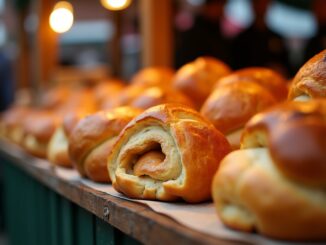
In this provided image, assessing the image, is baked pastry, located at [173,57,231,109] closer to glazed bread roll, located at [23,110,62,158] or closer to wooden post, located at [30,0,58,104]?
glazed bread roll, located at [23,110,62,158]

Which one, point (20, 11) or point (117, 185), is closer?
point (117, 185)

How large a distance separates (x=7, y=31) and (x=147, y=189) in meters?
7.05

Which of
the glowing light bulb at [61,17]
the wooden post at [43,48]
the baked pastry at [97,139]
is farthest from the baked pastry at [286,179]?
the wooden post at [43,48]

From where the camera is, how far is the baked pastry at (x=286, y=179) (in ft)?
2.82

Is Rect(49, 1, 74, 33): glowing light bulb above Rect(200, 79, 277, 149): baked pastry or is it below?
above

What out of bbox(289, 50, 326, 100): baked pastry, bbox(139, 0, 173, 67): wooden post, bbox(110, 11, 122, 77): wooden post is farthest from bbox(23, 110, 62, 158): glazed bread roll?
bbox(110, 11, 122, 77): wooden post

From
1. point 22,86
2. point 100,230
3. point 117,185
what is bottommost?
point 22,86

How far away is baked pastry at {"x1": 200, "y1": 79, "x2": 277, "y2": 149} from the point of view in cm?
153

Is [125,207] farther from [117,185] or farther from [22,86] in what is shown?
[22,86]

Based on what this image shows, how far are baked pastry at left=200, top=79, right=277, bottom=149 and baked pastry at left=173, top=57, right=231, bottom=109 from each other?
0.47 m

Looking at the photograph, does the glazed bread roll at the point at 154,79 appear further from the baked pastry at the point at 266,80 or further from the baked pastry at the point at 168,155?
the baked pastry at the point at 168,155

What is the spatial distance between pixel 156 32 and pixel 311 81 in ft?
6.30

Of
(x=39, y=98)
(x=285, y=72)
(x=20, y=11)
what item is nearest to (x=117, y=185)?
(x=39, y=98)

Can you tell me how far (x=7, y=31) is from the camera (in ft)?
25.4
